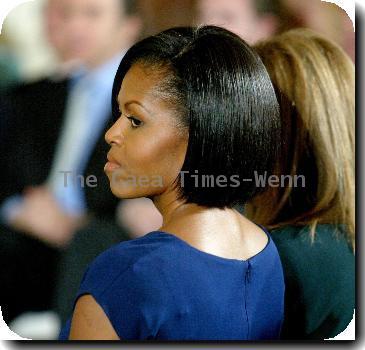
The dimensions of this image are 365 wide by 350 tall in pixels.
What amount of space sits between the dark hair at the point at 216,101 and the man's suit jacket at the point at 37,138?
0.78ft

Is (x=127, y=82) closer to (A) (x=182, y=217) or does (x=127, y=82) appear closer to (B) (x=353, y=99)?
(A) (x=182, y=217)

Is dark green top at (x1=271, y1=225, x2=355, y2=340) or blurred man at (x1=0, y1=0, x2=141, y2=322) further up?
blurred man at (x1=0, y1=0, x2=141, y2=322)

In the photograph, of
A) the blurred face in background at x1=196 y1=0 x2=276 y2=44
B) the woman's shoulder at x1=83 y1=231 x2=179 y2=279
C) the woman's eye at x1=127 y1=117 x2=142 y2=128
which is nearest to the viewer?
the woman's shoulder at x1=83 y1=231 x2=179 y2=279

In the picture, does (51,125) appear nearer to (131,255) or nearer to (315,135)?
(131,255)

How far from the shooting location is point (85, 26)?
62.9 inches

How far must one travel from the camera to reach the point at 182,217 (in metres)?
1.38

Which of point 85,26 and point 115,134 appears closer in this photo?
point 115,134

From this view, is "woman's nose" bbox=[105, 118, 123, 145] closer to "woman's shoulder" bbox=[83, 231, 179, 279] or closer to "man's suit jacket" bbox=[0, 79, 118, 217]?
"man's suit jacket" bbox=[0, 79, 118, 217]

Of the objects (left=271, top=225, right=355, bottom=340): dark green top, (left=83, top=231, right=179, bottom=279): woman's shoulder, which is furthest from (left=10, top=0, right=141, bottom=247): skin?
(left=271, top=225, right=355, bottom=340): dark green top

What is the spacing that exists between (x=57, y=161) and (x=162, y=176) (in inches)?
11.2

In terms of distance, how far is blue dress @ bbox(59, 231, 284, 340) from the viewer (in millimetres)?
1337

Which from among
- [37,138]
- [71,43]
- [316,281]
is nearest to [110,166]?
[37,138]

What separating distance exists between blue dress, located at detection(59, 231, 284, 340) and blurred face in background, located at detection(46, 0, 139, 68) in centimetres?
47

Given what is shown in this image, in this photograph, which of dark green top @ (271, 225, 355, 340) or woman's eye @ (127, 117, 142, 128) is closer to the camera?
woman's eye @ (127, 117, 142, 128)
